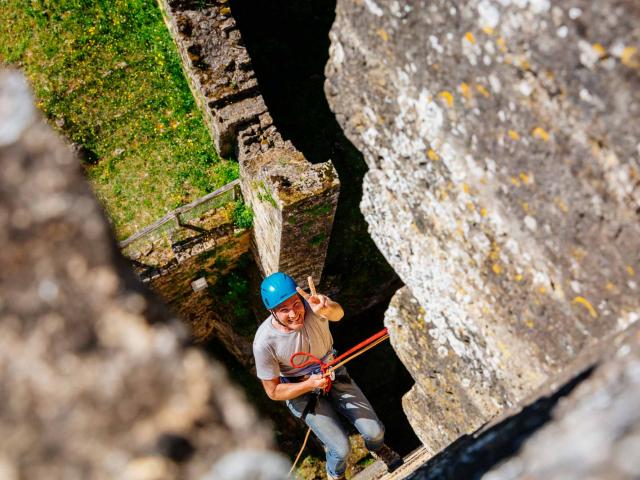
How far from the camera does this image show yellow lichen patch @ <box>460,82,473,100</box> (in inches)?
85.0

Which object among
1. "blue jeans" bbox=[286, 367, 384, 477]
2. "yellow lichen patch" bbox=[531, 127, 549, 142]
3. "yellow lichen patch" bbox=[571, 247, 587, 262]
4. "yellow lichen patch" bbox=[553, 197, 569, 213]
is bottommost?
"blue jeans" bbox=[286, 367, 384, 477]

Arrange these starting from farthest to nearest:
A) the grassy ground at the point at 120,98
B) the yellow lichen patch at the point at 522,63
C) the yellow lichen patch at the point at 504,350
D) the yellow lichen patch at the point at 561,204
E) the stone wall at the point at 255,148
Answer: the grassy ground at the point at 120,98 → the stone wall at the point at 255,148 → the yellow lichen patch at the point at 504,350 → the yellow lichen patch at the point at 561,204 → the yellow lichen patch at the point at 522,63

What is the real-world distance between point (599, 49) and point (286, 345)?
144 inches

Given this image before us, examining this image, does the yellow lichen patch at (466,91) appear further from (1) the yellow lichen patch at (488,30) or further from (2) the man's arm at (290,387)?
(2) the man's arm at (290,387)

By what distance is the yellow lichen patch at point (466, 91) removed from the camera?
216cm

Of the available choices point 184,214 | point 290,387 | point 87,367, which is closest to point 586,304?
point 87,367

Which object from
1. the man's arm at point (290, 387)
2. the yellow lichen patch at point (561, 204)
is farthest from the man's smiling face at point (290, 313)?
the yellow lichen patch at point (561, 204)

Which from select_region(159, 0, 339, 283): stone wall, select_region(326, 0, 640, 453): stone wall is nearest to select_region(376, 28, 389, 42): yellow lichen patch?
select_region(326, 0, 640, 453): stone wall

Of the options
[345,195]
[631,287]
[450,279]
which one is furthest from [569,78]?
[345,195]

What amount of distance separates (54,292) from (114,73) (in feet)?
26.7

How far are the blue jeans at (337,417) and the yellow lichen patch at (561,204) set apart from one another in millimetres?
3683

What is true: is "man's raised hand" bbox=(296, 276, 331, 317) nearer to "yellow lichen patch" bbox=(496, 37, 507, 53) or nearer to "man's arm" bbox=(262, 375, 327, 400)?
"man's arm" bbox=(262, 375, 327, 400)

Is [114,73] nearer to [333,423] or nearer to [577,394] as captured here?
[333,423]

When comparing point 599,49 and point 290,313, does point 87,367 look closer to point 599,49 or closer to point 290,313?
point 599,49
